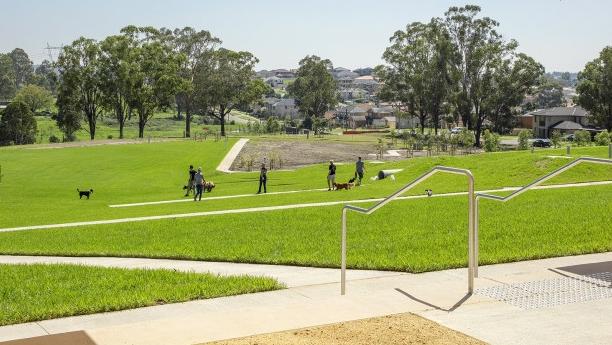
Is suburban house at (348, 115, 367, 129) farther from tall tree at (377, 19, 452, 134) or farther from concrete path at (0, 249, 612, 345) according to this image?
concrete path at (0, 249, 612, 345)

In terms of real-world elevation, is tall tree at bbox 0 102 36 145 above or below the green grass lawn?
above

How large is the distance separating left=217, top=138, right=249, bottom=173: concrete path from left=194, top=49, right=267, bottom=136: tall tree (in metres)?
33.8

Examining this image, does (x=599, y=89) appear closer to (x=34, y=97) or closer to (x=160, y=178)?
(x=160, y=178)

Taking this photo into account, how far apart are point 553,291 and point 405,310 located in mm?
2378

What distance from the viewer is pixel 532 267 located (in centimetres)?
1130

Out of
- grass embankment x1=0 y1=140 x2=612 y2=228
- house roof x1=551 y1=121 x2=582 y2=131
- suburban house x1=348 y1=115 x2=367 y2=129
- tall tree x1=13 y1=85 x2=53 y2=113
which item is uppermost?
tall tree x1=13 y1=85 x2=53 y2=113

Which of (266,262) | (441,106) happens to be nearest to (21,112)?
(441,106)

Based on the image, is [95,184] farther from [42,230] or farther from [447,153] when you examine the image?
[447,153]

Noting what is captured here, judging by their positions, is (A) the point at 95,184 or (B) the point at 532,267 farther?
(A) the point at 95,184

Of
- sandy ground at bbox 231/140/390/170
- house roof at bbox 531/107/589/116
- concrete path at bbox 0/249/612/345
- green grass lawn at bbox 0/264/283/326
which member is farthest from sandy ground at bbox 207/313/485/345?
house roof at bbox 531/107/589/116

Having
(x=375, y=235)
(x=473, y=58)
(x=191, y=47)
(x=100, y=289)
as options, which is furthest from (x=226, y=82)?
(x=100, y=289)

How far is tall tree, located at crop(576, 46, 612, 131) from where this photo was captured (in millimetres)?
88125

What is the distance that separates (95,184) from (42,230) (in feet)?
70.5

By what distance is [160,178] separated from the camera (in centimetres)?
4688
